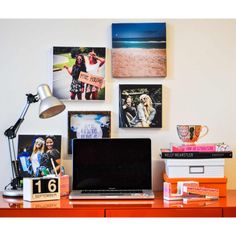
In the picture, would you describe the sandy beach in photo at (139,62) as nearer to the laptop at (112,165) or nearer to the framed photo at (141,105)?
the framed photo at (141,105)

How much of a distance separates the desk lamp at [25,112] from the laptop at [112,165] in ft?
0.73

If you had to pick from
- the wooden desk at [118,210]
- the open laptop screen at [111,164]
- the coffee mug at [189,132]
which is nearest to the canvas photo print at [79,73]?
the open laptop screen at [111,164]

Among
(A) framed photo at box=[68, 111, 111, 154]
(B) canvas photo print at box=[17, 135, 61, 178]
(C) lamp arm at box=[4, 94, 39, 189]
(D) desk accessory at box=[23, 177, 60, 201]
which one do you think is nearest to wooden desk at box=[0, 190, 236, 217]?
(D) desk accessory at box=[23, 177, 60, 201]

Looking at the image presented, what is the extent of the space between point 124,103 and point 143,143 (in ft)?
0.87

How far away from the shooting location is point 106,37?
2469 millimetres

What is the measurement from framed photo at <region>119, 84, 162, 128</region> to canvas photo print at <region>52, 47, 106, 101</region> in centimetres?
13

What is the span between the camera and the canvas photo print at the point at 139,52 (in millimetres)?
2445

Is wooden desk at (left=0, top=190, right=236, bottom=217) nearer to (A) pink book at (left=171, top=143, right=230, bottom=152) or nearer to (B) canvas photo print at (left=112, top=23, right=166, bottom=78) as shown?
(A) pink book at (left=171, top=143, right=230, bottom=152)

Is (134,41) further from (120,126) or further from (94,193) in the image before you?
(94,193)

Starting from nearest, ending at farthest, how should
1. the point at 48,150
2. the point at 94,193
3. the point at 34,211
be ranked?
the point at 34,211
the point at 94,193
the point at 48,150

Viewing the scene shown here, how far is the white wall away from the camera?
2.45 m

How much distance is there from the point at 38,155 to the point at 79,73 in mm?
504

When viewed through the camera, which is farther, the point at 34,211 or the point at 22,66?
the point at 22,66

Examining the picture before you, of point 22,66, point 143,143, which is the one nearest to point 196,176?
point 143,143
